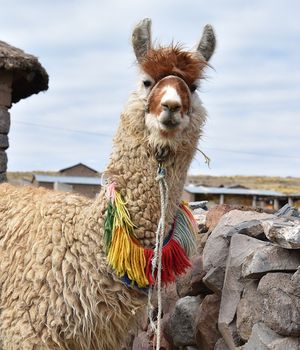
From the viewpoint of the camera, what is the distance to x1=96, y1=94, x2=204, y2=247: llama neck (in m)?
3.55

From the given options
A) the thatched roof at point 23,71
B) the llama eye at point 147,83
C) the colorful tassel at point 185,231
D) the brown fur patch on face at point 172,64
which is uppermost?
the thatched roof at point 23,71

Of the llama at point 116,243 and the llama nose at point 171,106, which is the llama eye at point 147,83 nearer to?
the llama at point 116,243

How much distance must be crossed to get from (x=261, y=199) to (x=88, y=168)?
13413 millimetres

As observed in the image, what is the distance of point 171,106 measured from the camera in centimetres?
326

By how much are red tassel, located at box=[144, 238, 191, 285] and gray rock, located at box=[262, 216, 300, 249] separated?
0.53 meters

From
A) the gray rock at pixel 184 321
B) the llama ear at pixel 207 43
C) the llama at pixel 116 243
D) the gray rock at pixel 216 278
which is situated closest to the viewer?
the llama at pixel 116 243

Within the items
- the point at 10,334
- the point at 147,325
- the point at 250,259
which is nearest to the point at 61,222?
the point at 10,334

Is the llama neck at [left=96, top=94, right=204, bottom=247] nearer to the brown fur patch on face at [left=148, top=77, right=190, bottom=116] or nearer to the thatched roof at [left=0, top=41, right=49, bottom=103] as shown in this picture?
the brown fur patch on face at [left=148, top=77, right=190, bottom=116]

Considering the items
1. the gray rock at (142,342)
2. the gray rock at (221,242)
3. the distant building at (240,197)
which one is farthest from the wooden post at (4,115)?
the distant building at (240,197)

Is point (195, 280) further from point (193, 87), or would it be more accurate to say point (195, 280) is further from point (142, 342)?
point (193, 87)

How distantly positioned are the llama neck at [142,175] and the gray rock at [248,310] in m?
0.68

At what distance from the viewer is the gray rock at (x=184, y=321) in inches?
181

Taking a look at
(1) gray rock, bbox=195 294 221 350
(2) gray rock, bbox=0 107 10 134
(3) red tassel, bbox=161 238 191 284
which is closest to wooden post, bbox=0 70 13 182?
(2) gray rock, bbox=0 107 10 134

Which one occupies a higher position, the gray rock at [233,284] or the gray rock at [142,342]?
the gray rock at [233,284]
